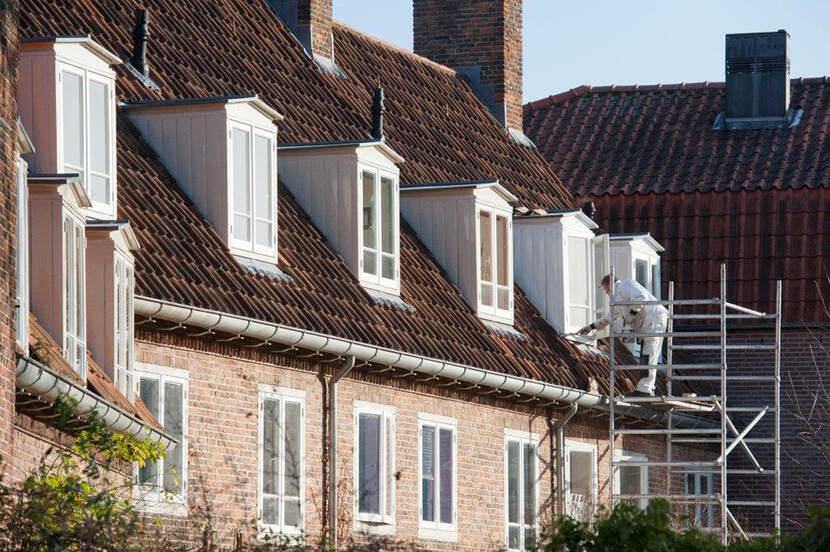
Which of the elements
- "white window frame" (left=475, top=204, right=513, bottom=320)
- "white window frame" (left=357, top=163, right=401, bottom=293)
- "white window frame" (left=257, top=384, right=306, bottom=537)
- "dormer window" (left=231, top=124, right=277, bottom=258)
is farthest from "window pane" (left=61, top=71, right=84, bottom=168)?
"white window frame" (left=475, top=204, right=513, bottom=320)

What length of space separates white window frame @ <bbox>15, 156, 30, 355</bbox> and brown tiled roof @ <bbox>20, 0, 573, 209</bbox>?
5547mm

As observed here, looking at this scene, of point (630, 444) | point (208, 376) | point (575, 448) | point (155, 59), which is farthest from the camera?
point (630, 444)

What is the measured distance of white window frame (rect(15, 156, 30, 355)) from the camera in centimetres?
1321

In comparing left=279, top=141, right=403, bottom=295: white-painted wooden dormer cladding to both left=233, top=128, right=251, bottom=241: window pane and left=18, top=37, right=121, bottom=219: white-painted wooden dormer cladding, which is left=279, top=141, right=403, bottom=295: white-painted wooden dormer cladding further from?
left=18, top=37, right=121, bottom=219: white-painted wooden dormer cladding

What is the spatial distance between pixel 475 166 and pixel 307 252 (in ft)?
24.8

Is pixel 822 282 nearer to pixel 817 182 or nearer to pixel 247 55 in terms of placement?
pixel 817 182

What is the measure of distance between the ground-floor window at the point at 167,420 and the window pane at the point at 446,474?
20.1ft

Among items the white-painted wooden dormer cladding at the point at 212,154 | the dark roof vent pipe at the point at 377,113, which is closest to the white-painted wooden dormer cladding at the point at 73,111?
the white-painted wooden dormer cladding at the point at 212,154

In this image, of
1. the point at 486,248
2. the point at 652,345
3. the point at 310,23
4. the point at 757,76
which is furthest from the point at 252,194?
the point at 757,76

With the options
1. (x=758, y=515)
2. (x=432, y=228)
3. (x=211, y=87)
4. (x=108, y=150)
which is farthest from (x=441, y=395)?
(x=758, y=515)

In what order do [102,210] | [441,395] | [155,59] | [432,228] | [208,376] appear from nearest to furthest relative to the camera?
[102,210] → [208,376] → [155,59] → [441,395] → [432,228]

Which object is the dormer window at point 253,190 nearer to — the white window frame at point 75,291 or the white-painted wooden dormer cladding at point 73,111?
the white-painted wooden dormer cladding at point 73,111

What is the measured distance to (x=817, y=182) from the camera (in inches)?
1325

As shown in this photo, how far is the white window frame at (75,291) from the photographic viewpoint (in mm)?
14602
